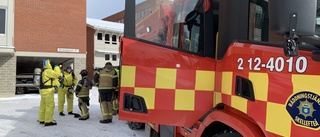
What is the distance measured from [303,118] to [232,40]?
917 millimetres

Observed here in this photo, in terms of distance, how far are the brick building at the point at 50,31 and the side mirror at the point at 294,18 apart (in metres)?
18.2

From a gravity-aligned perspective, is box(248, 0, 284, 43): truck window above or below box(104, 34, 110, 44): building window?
below

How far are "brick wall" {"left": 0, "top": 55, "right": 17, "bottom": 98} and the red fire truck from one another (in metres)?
14.7

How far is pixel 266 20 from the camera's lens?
211 cm

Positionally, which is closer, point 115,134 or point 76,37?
point 115,134

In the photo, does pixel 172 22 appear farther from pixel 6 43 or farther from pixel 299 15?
pixel 6 43

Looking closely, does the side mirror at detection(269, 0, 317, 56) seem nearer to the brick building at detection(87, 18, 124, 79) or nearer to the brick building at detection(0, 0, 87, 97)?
the brick building at detection(0, 0, 87, 97)

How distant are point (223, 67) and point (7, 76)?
15.7 metres

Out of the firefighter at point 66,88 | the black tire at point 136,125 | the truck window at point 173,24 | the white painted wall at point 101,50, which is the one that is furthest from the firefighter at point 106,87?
the white painted wall at point 101,50

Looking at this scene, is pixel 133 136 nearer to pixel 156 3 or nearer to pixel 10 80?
pixel 156 3

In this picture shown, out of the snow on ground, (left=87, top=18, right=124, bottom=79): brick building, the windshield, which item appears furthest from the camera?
(left=87, top=18, right=124, bottom=79): brick building

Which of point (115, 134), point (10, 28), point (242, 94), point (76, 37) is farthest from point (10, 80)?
point (242, 94)

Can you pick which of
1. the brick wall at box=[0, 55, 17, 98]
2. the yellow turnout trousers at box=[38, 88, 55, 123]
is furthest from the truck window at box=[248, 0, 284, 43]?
the brick wall at box=[0, 55, 17, 98]

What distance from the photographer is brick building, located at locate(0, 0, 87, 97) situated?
17.9 meters
